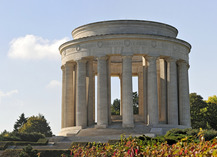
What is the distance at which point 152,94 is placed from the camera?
65188 mm

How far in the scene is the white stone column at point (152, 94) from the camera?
212ft

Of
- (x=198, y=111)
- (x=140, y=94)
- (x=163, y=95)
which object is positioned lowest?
(x=198, y=111)

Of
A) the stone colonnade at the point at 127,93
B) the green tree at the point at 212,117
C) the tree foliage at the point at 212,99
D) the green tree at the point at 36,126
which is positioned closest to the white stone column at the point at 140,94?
the stone colonnade at the point at 127,93

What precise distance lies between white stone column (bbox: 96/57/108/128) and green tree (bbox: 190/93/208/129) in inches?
1054

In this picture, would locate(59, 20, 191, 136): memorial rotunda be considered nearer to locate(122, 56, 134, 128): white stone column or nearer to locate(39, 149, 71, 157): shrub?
locate(122, 56, 134, 128): white stone column

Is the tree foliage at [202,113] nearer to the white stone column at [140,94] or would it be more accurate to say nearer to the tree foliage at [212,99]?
the tree foliage at [212,99]

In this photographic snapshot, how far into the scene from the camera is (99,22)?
68312mm

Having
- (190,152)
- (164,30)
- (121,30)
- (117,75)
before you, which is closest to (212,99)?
(117,75)

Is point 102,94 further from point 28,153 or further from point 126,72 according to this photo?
point 28,153

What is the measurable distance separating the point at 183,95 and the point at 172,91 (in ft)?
11.2

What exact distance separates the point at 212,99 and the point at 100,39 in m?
43.3

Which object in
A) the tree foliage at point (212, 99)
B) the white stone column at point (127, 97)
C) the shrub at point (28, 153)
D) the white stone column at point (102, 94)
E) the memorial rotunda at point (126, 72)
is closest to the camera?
the shrub at point (28, 153)

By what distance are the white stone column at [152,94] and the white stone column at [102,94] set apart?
7.26m

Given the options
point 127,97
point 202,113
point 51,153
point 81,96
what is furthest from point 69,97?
point 202,113
